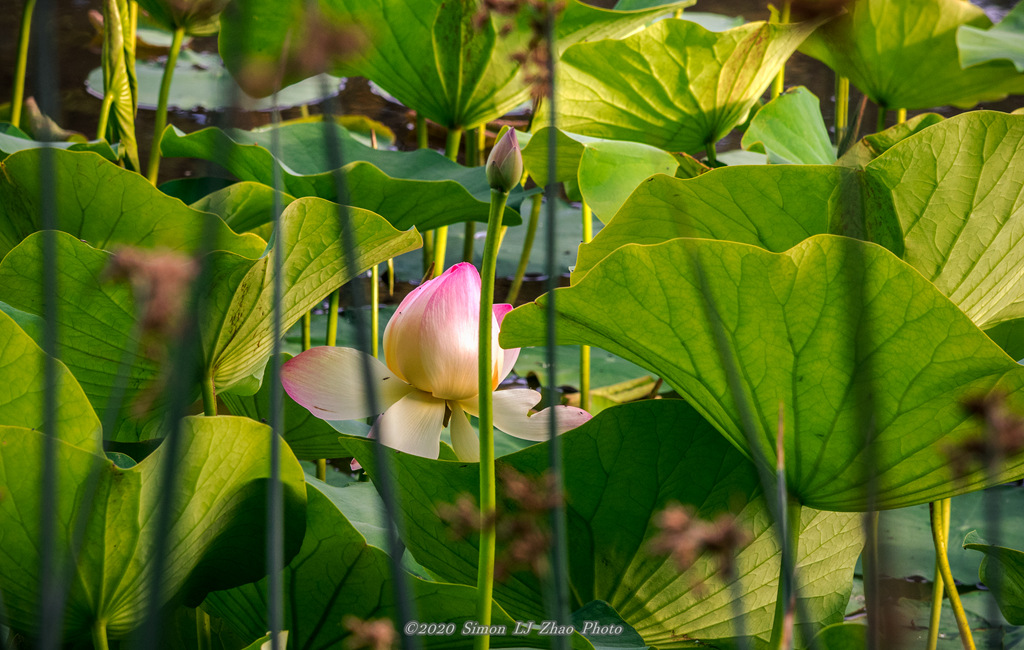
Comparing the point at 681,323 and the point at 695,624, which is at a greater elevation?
the point at 681,323

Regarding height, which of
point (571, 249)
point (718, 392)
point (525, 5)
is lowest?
point (718, 392)

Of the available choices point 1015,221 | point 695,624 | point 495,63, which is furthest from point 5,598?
point 495,63

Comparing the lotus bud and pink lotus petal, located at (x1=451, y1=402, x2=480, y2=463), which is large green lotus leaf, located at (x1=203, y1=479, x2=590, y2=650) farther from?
the lotus bud

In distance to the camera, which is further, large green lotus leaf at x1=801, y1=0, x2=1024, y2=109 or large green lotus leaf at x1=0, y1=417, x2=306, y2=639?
large green lotus leaf at x1=801, y1=0, x2=1024, y2=109

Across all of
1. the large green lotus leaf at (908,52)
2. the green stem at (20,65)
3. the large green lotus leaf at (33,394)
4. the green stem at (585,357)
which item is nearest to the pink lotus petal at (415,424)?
the large green lotus leaf at (33,394)

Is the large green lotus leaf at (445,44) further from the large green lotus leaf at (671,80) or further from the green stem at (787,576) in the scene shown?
the green stem at (787,576)

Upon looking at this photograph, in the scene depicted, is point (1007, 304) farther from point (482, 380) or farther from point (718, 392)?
point (482, 380)

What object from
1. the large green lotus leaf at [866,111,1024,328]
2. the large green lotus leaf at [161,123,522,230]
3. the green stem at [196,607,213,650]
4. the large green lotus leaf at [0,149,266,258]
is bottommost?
the green stem at [196,607,213,650]

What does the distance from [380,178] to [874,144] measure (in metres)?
0.30

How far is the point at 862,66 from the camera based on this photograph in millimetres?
706

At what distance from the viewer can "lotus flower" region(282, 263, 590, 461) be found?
349 mm

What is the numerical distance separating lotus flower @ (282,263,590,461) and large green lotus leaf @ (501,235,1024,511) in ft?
0.12

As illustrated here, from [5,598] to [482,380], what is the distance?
20cm

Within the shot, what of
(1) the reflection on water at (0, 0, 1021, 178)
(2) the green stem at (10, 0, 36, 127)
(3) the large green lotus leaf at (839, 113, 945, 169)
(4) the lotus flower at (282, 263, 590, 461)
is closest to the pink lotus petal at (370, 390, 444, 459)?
(4) the lotus flower at (282, 263, 590, 461)
